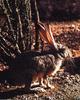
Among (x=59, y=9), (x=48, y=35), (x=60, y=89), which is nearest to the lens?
(x=48, y=35)

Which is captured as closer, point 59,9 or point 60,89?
point 60,89

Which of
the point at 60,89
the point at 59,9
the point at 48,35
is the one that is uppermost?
the point at 48,35

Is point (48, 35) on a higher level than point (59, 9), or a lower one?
higher

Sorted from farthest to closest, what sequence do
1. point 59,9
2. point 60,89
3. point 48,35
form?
point 59,9, point 60,89, point 48,35

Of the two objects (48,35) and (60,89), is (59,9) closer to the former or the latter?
(48,35)

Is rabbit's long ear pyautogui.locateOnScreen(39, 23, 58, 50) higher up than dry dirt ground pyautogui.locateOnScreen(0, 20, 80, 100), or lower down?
higher up

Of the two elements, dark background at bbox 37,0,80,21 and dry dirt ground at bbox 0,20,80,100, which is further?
dark background at bbox 37,0,80,21

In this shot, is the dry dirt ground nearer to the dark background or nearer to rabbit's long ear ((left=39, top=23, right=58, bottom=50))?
rabbit's long ear ((left=39, top=23, right=58, bottom=50))

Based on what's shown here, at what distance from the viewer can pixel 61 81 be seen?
21.5 feet

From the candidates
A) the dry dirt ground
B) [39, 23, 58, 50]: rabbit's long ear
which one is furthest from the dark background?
[39, 23, 58, 50]: rabbit's long ear

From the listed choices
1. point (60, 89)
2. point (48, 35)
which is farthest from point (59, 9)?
point (60, 89)

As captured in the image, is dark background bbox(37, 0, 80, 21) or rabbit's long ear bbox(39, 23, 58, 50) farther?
Result: dark background bbox(37, 0, 80, 21)

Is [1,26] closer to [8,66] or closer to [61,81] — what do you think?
[8,66]

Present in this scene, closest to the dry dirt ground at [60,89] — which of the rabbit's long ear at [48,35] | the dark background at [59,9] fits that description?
the rabbit's long ear at [48,35]
